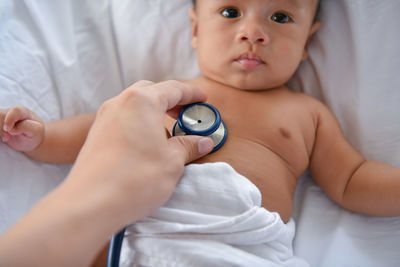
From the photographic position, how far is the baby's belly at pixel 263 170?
1013 millimetres

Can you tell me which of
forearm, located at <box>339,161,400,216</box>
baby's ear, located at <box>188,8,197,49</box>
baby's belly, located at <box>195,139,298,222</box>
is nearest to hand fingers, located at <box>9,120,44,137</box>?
baby's belly, located at <box>195,139,298,222</box>

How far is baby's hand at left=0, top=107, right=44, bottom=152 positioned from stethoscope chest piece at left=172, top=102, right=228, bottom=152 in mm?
415

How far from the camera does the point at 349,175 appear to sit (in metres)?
1.12

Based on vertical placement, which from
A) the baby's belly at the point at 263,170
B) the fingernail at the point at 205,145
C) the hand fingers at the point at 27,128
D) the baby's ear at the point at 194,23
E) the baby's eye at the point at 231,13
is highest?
the baby's eye at the point at 231,13

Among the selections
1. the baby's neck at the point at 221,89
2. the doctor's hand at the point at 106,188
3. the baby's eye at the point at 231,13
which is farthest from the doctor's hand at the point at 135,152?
the baby's eye at the point at 231,13

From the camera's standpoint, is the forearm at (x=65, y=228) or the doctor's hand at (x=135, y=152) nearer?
the forearm at (x=65, y=228)

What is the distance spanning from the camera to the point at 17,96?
1.10 m

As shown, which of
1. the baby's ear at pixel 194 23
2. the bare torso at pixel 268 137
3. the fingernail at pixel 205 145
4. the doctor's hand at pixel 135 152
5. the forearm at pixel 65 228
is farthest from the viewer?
the baby's ear at pixel 194 23

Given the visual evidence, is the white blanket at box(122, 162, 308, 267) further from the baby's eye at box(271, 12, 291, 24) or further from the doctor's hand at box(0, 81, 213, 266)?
the baby's eye at box(271, 12, 291, 24)

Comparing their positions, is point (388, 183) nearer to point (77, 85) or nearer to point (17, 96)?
point (77, 85)

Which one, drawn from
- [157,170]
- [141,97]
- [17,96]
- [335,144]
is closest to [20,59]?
[17,96]

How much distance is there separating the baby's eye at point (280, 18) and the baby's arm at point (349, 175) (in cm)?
33

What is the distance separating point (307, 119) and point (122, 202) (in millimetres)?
769

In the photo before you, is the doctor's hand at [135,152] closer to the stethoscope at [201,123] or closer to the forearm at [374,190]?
the stethoscope at [201,123]
